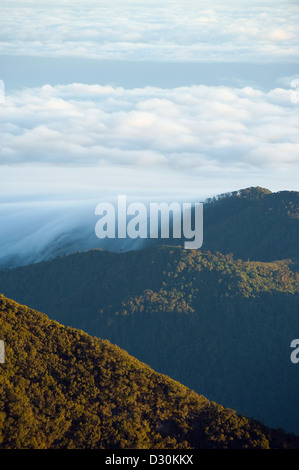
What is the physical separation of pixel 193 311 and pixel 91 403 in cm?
4652

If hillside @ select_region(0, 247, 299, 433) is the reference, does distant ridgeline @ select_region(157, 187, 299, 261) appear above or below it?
above

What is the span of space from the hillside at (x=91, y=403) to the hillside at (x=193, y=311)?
2885 centimetres

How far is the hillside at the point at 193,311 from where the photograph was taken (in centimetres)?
9494

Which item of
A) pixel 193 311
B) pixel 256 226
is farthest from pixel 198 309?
pixel 256 226

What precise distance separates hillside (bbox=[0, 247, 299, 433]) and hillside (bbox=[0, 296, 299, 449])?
28.9m

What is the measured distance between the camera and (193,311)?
4158 inches

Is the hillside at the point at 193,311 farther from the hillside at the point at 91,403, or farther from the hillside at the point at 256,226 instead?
the hillside at the point at 91,403

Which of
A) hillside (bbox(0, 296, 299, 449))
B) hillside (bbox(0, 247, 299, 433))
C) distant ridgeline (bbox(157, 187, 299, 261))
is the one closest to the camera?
hillside (bbox(0, 296, 299, 449))

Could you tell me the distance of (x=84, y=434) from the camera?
5700 centimetres

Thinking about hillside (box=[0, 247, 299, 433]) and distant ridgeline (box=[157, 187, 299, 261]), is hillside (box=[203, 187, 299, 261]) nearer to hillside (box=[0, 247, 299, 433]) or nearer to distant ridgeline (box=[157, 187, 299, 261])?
distant ridgeline (box=[157, 187, 299, 261])

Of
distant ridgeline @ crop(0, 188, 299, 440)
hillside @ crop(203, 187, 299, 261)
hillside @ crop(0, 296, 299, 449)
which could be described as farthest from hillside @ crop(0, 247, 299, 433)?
hillside @ crop(0, 296, 299, 449)

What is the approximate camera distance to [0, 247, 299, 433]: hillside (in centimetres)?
9494

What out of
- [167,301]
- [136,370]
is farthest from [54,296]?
[136,370]
